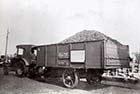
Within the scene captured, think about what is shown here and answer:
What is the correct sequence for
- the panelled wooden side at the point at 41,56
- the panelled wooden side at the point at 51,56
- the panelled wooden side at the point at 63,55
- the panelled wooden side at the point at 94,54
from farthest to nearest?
the panelled wooden side at the point at 41,56 → the panelled wooden side at the point at 51,56 → the panelled wooden side at the point at 63,55 → the panelled wooden side at the point at 94,54

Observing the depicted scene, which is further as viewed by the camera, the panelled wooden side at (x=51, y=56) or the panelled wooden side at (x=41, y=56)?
the panelled wooden side at (x=41, y=56)

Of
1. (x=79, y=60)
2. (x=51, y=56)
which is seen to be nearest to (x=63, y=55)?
(x=51, y=56)

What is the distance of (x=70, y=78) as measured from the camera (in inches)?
198

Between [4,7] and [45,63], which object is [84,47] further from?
[4,7]

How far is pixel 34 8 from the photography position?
3848 millimetres

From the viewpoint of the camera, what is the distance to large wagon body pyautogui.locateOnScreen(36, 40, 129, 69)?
452 centimetres

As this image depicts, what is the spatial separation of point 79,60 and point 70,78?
24.2 inches

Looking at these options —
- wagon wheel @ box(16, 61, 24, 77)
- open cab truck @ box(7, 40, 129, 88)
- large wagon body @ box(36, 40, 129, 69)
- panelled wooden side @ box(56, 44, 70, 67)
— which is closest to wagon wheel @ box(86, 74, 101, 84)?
open cab truck @ box(7, 40, 129, 88)

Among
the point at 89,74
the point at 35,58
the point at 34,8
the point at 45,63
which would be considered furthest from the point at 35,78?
the point at 34,8

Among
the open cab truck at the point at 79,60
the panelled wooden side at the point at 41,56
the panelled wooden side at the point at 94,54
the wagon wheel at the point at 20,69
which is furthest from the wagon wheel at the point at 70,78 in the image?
the wagon wheel at the point at 20,69

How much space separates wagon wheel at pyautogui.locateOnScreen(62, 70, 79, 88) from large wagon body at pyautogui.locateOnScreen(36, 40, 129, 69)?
211 mm

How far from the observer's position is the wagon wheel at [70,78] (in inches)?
193

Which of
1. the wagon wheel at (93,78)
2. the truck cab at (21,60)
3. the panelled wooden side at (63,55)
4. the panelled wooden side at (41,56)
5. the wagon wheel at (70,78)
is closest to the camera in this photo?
the wagon wheel at (70,78)

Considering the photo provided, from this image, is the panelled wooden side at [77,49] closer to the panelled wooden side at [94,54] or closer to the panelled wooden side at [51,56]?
the panelled wooden side at [94,54]
